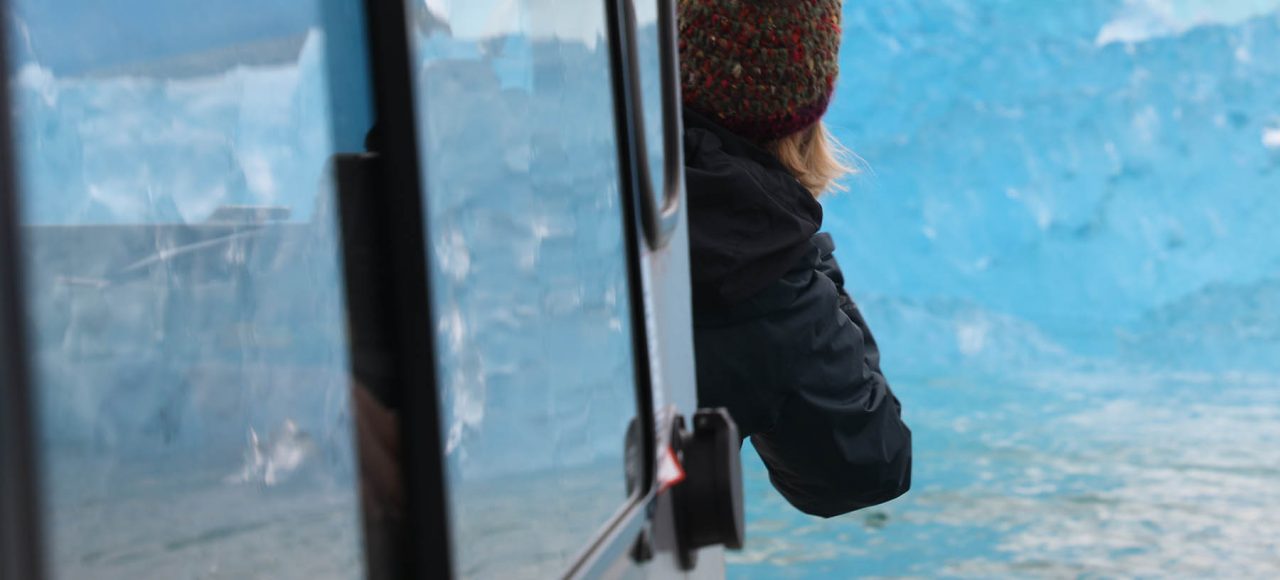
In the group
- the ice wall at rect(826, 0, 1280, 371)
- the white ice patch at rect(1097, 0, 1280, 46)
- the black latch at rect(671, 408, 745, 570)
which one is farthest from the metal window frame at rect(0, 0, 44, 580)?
the white ice patch at rect(1097, 0, 1280, 46)

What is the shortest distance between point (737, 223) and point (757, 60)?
0.57ft

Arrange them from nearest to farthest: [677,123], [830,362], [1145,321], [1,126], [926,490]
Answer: [1,126], [677,123], [830,362], [926,490], [1145,321]

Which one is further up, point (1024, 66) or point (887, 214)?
point (1024, 66)

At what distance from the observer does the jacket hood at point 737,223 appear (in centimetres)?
133

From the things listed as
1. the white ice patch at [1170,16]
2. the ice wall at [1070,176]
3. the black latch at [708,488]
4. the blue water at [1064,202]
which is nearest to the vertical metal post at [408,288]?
the black latch at [708,488]

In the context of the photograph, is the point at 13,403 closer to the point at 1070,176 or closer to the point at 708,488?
the point at 708,488

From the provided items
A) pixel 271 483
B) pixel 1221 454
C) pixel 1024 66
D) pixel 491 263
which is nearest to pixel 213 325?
pixel 271 483

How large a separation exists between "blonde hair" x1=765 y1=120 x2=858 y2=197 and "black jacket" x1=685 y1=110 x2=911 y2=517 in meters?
0.05

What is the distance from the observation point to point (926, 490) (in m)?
7.62

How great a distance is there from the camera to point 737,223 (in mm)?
1348

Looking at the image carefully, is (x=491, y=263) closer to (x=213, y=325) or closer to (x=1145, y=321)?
(x=213, y=325)

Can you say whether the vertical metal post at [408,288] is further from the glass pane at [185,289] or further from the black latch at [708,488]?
the black latch at [708,488]

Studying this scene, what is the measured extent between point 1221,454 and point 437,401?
799cm

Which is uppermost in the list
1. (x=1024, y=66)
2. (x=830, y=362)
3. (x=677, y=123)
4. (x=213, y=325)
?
(x=1024, y=66)
